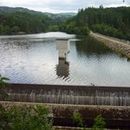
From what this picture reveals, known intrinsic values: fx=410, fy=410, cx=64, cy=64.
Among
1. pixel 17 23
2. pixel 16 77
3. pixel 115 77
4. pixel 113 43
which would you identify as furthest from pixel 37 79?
pixel 17 23

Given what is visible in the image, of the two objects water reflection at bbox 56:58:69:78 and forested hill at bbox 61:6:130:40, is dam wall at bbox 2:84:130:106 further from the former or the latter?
forested hill at bbox 61:6:130:40

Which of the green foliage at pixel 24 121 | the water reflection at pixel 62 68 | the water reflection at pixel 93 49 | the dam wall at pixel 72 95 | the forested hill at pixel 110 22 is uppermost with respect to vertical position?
the green foliage at pixel 24 121

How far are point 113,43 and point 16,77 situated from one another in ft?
140

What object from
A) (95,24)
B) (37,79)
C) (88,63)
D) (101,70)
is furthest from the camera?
(95,24)

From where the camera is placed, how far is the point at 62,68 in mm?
47844

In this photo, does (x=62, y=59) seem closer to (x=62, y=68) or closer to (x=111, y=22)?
(x=62, y=68)

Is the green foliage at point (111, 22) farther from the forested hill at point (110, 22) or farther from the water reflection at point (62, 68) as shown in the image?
the water reflection at point (62, 68)

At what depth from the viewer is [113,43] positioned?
262ft

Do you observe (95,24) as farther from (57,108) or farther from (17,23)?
(57,108)

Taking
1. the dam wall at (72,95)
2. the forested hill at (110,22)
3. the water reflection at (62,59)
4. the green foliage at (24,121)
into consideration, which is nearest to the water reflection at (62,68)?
the water reflection at (62,59)

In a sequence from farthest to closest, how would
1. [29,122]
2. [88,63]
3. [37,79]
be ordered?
[88,63] → [37,79] → [29,122]

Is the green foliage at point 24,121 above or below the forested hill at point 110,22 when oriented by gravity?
above

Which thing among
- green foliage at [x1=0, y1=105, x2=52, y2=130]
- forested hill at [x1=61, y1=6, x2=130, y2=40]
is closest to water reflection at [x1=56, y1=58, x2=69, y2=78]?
green foliage at [x1=0, y1=105, x2=52, y2=130]

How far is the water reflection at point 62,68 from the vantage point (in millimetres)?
42469
